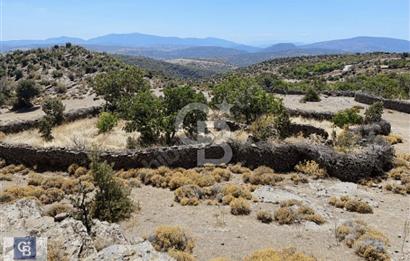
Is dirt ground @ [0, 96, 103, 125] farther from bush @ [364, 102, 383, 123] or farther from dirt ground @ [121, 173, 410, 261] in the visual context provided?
dirt ground @ [121, 173, 410, 261]

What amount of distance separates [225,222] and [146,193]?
4650mm

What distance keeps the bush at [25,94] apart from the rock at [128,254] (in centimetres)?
3914

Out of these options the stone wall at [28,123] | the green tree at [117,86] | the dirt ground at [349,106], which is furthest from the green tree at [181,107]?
the stone wall at [28,123]

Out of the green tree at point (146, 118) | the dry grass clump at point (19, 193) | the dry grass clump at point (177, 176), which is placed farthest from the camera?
the green tree at point (146, 118)

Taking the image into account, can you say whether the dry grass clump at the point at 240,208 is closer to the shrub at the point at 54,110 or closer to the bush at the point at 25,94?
the shrub at the point at 54,110

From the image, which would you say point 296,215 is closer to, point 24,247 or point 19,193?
point 24,247

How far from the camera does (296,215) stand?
14.3 meters

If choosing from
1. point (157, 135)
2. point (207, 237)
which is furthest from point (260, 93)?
point (207, 237)

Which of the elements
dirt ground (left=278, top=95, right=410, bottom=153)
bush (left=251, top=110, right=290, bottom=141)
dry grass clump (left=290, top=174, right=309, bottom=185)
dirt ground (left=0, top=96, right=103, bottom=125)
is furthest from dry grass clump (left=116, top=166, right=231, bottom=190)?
dirt ground (left=0, top=96, right=103, bottom=125)

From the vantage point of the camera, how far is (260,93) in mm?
28406

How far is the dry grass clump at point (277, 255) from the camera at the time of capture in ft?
36.4

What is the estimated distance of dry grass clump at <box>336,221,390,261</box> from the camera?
11586mm

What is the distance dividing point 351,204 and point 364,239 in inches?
124

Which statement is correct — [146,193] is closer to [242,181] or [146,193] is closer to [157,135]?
[242,181]
